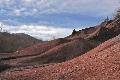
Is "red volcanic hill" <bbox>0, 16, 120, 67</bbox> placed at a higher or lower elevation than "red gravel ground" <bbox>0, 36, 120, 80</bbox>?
higher

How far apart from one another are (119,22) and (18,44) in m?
32.4

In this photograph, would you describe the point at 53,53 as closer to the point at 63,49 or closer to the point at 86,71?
the point at 63,49

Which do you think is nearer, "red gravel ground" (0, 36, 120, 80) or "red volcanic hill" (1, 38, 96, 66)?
"red gravel ground" (0, 36, 120, 80)

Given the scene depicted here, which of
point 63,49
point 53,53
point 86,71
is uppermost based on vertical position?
point 63,49

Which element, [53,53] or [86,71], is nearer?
[86,71]

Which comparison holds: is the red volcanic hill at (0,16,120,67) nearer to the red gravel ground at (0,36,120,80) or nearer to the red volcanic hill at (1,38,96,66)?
the red volcanic hill at (1,38,96,66)

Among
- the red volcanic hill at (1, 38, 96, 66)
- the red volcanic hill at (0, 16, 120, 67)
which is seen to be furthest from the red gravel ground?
the red volcanic hill at (1, 38, 96, 66)

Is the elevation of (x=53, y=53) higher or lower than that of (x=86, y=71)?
higher

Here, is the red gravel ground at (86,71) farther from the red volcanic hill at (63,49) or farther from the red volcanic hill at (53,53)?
the red volcanic hill at (53,53)

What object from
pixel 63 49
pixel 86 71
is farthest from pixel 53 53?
pixel 86 71

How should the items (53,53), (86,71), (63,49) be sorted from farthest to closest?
(63,49) → (53,53) → (86,71)

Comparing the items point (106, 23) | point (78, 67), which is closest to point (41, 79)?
point (78, 67)

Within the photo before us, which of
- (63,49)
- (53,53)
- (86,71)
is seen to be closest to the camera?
(86,71)

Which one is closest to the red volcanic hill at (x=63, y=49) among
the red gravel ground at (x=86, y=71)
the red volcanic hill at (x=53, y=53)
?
the red volcanic hill at (x=53, y=53)
